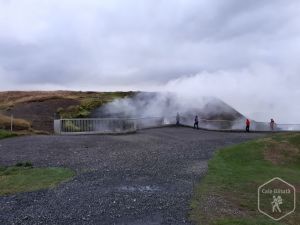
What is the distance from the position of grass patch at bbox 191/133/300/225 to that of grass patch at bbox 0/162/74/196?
4.73 metres

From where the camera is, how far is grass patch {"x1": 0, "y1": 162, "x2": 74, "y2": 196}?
13555 mm

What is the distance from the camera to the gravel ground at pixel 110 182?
1034 centimetres

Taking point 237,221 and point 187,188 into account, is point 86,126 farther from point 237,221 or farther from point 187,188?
point 237,221

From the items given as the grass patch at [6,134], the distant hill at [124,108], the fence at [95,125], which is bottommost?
the grass patch at [6,134]

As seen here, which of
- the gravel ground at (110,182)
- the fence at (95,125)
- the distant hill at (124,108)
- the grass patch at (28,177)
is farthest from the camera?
the distant hill at (124,108)

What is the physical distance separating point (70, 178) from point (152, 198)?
3.95 m

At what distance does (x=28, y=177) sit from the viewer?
15.0 m

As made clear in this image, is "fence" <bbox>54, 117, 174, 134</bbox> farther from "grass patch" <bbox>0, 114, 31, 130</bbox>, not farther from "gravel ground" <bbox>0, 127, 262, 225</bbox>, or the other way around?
"gravel ground" <bbox>0, 127, 262, 225</bbox>

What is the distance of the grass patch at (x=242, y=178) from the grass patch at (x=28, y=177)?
4.73 meters

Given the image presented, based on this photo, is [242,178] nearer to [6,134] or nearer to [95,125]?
[6,134]

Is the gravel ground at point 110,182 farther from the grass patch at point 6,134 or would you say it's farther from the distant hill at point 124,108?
the distant hill at point 124,108

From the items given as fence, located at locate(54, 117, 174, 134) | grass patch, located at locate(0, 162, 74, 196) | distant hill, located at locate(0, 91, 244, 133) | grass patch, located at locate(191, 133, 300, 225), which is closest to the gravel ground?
grass patch, located at locate(191, 133, 300, 225)

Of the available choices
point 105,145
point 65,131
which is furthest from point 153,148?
point 65,131

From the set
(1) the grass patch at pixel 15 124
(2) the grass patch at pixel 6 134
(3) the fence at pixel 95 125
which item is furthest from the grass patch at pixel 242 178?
(1) the grass patch at pixel 15 124
